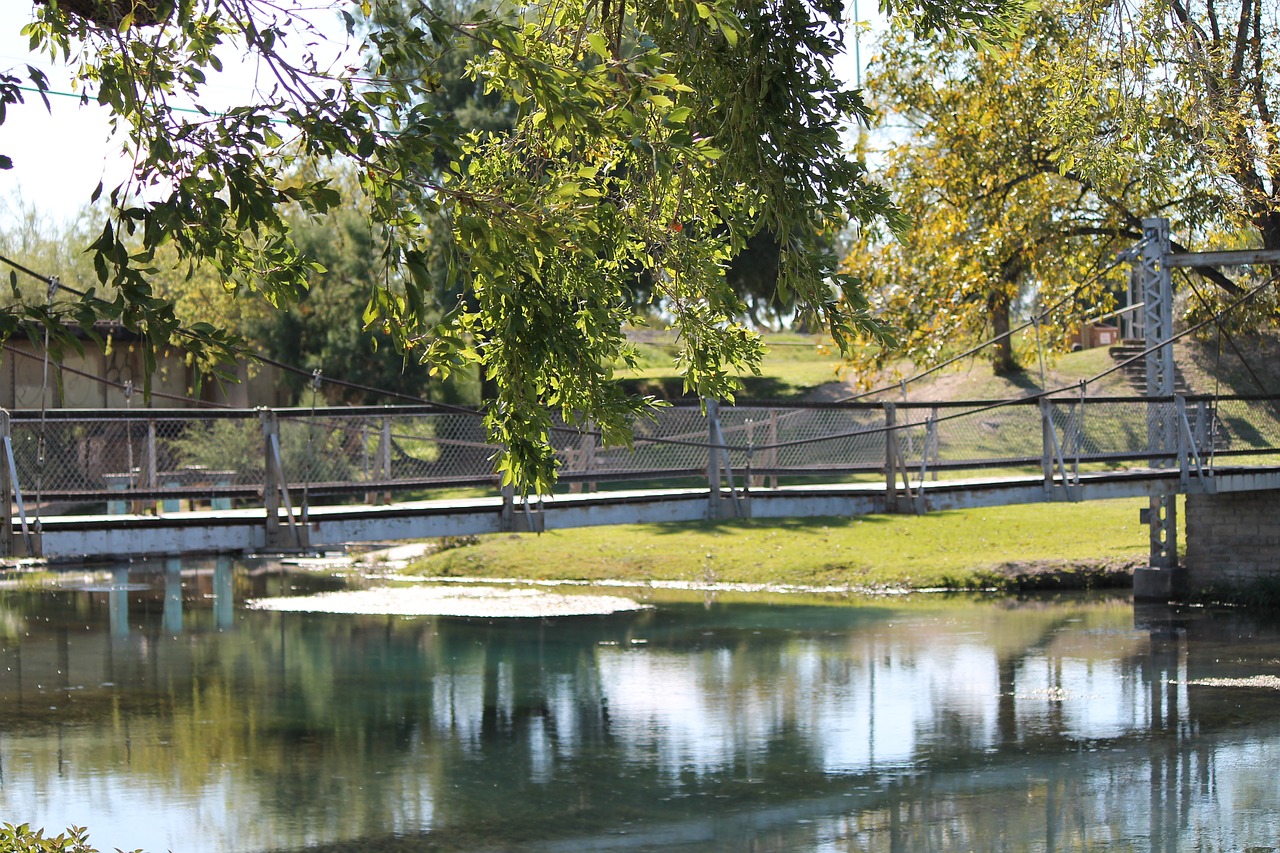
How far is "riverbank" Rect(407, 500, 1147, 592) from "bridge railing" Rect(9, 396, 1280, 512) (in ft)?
12.3

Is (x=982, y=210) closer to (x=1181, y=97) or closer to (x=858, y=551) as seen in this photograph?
(x=1181, y=97)

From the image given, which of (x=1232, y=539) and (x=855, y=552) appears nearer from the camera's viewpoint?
(x=1232, y=539)

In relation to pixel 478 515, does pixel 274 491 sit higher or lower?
higher

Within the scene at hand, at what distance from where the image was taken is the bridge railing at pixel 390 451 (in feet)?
38.3

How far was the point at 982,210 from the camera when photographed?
69.9 ft

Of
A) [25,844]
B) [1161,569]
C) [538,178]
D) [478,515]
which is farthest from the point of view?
[1161,569]

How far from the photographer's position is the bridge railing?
38.3 ft

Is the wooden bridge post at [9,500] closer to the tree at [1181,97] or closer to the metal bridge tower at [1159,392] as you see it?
the tree at [1181,97]

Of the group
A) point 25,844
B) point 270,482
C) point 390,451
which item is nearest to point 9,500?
point 270,482

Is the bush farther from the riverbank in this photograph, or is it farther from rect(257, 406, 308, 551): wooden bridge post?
the riverbank

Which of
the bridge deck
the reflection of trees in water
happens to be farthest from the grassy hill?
the bridge deck

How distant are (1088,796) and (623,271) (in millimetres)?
6279

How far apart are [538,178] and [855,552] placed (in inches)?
739

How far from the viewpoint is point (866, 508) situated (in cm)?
1462
